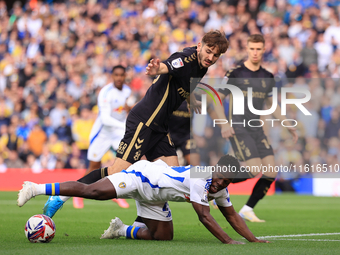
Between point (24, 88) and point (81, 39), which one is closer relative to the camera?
point (24, 88)

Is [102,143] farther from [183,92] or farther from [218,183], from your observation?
[218,183]

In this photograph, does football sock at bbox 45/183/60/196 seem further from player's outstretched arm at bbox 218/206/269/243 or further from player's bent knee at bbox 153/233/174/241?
player's outstretched arm at bbox 218/206/269/243

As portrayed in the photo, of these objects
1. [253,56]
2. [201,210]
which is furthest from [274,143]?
[201,210]

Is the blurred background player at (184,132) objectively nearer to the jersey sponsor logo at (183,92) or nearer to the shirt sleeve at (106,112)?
the shirt sleeve at (106,112)

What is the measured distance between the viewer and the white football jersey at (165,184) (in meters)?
5.26

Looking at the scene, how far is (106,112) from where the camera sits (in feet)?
31.2

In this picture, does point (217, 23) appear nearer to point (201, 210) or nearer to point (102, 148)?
point (102, 148)

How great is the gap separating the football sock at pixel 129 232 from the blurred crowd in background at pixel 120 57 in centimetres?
673

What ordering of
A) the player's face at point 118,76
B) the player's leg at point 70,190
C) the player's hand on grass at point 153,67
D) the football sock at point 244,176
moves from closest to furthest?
the player's leg at point 70,190
the player's hand on grass at point 153,67
the football sock at point 244,176
the player's face at point 118,76

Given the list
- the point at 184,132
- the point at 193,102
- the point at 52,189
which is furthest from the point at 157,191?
the point at 184,132

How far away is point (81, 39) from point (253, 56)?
13.2m

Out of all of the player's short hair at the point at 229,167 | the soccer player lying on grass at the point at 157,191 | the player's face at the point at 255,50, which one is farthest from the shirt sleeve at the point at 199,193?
the player's face at the point at 255,50

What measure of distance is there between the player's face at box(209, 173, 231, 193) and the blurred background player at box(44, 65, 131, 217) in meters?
4.47

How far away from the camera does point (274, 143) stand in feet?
42.4
